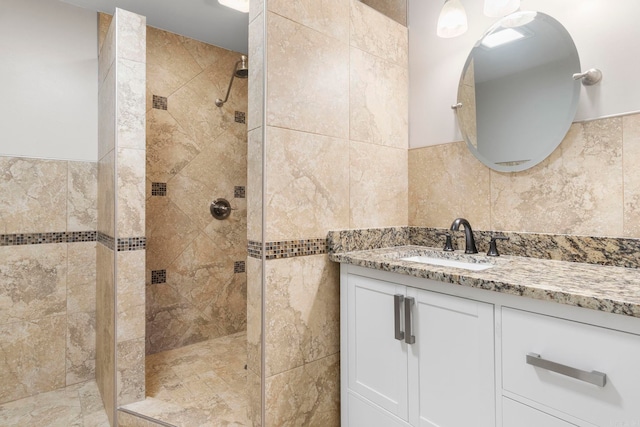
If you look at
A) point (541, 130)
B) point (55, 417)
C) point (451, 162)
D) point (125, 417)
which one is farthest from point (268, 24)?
point (55, 417)

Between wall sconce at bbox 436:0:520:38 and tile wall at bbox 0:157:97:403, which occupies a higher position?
wall sconce at bbox 436:0:520:38

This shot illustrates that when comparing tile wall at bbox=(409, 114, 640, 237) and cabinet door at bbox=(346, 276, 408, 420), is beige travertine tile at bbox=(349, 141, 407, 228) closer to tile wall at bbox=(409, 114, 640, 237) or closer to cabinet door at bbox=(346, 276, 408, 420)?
tile wall at bbox=(409, 114, 640, 237)

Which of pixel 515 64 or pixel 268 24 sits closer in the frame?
pixel 268 24

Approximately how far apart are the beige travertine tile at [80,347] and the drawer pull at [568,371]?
2565 millimetres

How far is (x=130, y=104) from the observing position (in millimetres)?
1874

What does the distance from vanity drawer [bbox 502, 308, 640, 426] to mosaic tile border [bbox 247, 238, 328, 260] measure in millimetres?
819

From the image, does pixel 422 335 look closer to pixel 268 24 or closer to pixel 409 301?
pixel 409 301

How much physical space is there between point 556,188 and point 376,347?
1036mm

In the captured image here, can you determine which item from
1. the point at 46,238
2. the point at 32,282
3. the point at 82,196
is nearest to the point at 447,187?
the point at 82,196

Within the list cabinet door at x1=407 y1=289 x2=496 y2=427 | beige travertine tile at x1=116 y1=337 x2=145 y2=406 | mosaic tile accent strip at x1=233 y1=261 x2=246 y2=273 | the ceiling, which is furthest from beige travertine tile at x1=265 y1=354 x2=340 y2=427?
the ceiling

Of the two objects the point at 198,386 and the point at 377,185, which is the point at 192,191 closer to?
the point at 198,386

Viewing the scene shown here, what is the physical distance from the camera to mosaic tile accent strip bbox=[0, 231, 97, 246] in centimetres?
206

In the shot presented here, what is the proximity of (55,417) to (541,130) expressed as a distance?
2.91m

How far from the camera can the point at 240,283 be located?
3.02 m
